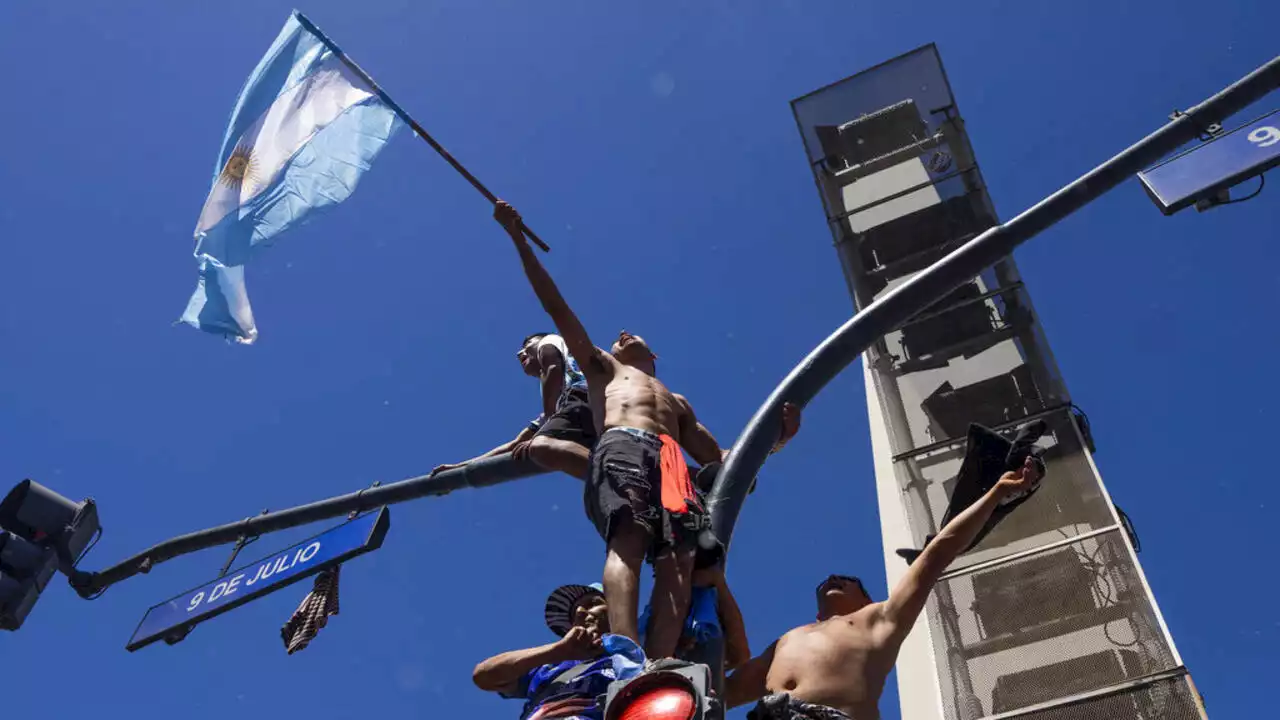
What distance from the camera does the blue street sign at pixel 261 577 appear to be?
20.1ft

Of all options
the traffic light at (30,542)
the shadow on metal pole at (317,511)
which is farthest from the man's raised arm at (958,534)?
the traffic light at (30,542)

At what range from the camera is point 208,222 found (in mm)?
5621

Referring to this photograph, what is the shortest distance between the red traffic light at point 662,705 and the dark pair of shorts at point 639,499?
1404 mm

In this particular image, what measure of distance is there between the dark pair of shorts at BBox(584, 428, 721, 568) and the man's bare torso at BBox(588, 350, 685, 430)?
0.67 feet

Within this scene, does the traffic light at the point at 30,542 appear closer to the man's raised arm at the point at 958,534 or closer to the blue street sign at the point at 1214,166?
the man's raised arm at the point at 958,534

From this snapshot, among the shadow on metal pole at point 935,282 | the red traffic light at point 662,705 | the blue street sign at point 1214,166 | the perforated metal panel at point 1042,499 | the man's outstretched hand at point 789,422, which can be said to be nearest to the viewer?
Result: the red traffic light at point 662,705

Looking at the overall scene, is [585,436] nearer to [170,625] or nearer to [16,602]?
Result: [170,625]

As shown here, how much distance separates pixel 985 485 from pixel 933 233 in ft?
33.1

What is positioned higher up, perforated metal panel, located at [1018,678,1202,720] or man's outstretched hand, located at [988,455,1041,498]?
perforated metal panel, located at [1018,678,1202,720]

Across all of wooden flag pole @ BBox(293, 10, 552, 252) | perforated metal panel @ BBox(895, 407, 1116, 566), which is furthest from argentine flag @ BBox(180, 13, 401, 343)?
perforated metal panel @ BBox(895, 407, 1116, 566)

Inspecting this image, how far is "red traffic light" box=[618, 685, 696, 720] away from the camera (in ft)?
7.16

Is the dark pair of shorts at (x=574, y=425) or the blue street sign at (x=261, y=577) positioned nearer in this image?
the dark pair of shorts at (x=574, y=425)

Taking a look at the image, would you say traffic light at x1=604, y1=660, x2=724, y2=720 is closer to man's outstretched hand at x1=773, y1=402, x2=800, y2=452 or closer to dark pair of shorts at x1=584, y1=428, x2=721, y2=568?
dark pair of shorts at x1=584, y1=428, x2=721, y2=568

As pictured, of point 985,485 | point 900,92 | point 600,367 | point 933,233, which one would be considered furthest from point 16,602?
point 900,92
